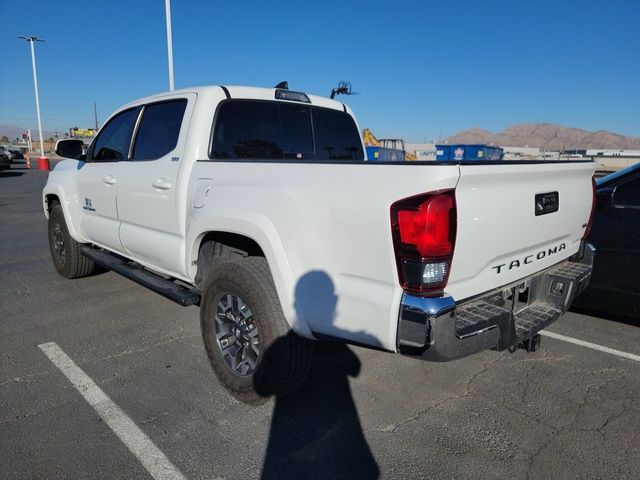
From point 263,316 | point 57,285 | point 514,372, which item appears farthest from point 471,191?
point 57,285

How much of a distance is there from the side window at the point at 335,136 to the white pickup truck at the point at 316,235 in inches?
0.8

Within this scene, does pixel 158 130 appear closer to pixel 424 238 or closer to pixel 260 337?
pixel 260 337

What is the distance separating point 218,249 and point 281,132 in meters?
1.19

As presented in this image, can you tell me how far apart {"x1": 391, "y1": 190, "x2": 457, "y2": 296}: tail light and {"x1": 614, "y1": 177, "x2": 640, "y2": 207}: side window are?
2916 mm

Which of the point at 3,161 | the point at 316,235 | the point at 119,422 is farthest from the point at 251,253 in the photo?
the point at 3,161

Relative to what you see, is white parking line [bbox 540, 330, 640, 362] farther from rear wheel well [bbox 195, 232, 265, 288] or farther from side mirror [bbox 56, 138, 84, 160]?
side mirror [bbox 56, 138, 84, 160]

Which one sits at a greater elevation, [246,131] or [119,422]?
[246,131]

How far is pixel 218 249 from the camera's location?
3406 millimetres

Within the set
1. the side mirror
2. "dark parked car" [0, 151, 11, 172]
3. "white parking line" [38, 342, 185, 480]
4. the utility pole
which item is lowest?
"white parking line" [38, 342, 185, 480]

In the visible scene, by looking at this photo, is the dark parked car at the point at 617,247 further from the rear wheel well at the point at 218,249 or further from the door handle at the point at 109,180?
the door handle at the point at 109,180

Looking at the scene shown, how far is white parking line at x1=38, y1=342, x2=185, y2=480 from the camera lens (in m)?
2.40

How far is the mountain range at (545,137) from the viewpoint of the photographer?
133 meters

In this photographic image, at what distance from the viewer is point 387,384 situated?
130 inches

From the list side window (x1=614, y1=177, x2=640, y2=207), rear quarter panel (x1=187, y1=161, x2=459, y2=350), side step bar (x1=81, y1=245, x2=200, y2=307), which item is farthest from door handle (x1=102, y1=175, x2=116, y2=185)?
side window (x1=614, y1=177, x2=640, y2=207)
